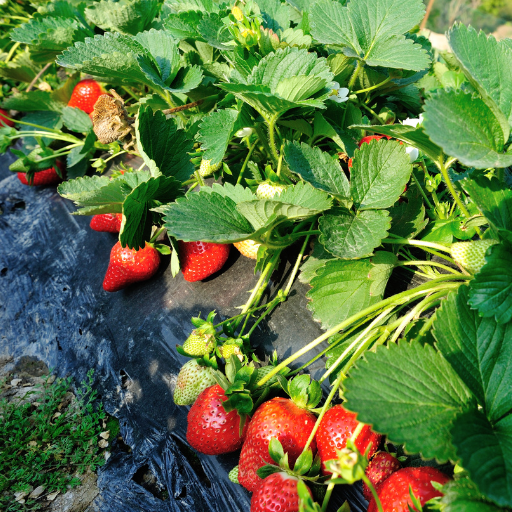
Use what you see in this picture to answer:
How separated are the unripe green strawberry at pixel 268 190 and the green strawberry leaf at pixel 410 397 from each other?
45 cm

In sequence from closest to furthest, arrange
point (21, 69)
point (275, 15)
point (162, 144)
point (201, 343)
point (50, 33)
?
point (201, 343) → point (162, 144) → point (275, 15) → point (50, 33) → point (21, 69)

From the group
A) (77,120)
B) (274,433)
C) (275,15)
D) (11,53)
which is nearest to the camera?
(274,433)

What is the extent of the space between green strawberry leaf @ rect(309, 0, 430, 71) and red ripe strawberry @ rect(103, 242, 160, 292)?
694 mm

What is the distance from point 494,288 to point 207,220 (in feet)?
1.52

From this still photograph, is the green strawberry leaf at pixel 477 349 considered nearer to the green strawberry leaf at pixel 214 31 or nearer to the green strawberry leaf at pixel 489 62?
the green strawberry leaf at pixel 489 62

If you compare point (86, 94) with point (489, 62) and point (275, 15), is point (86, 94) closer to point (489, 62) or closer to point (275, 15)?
point (275, 15)

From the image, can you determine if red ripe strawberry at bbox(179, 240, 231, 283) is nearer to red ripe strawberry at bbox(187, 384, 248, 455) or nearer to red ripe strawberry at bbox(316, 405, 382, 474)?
red ripe strawberry at bbox(187, 384, 248, 455)

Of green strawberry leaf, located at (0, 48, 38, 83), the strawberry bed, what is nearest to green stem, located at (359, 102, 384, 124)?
the strawberry bed

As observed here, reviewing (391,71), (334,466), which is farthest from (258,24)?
(334,466)

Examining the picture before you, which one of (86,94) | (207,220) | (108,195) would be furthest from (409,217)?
(86,94)

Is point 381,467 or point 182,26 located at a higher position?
point 182,26

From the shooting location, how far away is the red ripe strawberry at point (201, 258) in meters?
1.07

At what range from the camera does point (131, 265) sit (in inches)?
47.3

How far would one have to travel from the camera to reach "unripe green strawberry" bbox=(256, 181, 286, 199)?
932 mm
